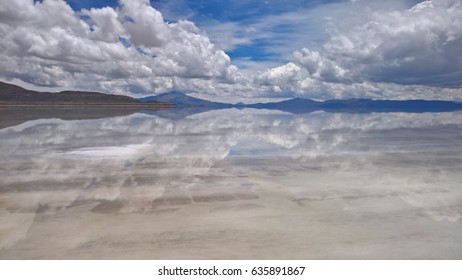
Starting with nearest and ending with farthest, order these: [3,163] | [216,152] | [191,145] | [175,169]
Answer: [175,169], [3,163], [216,152], [191,145]

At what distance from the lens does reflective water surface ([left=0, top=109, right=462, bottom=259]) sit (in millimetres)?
6270

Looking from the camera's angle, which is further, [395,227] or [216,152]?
[216,152]

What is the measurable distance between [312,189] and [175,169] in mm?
4733

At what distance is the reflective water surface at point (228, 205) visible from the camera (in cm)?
627

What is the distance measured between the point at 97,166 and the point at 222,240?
784 cm

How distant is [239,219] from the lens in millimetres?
7605

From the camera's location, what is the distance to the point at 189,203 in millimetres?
8703

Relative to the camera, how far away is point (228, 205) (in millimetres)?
8586

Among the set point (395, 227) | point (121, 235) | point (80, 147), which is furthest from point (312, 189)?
point (80, 147)
